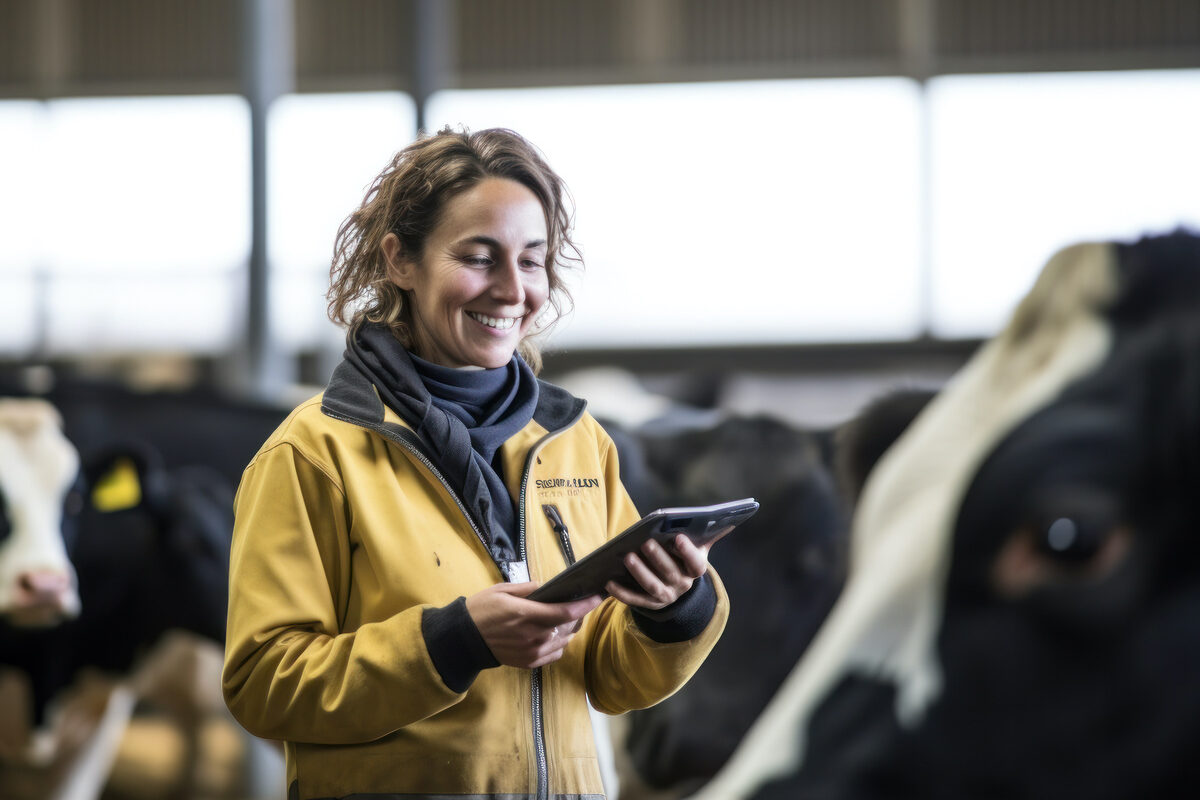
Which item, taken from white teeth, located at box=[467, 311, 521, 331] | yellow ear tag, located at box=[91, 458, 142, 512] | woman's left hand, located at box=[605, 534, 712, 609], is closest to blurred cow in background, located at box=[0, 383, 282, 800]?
yellow ear tag, located at box=[91, 458, 142, 512]

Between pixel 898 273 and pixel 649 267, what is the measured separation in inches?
46.7

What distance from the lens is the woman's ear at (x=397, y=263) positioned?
0.83 metres

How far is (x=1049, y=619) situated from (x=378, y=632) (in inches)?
15.7

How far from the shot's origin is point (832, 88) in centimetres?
633

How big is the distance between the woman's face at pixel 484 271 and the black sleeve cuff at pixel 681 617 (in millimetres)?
190

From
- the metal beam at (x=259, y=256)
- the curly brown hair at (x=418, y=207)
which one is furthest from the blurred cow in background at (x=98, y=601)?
the curly brown hair at (x=418, y=207)

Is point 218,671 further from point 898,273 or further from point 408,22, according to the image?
point 898,273

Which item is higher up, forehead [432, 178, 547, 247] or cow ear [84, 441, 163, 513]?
forehead [432, 178, 547, 247]

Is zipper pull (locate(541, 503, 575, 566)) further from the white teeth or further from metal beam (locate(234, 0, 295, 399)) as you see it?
metal beam (locate(234, 0, 295, 399))

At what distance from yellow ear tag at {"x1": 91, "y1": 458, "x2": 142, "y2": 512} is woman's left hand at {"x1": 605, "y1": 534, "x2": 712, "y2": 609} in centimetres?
263

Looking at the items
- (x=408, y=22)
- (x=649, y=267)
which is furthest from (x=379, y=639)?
(x=649, y=267)

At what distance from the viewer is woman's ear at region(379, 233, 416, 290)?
83cm

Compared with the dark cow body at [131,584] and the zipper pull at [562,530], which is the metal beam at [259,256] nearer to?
the dark cow body at [131,584]

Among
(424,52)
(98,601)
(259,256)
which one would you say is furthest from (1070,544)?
(424,52)
